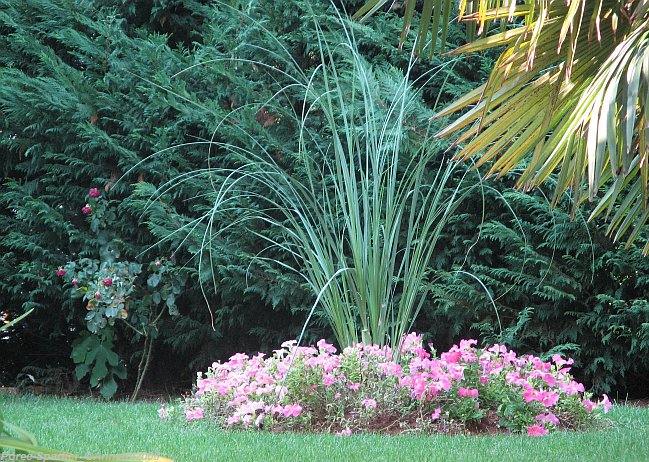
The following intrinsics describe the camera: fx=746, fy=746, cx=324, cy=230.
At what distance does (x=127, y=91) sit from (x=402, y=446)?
12.5 feet

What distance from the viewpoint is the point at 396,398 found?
310 cm

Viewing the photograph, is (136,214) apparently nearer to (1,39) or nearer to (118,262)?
(118,262)

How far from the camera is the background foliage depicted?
15.1ft

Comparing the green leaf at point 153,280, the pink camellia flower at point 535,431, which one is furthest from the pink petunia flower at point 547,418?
the green leaf at point 153,280

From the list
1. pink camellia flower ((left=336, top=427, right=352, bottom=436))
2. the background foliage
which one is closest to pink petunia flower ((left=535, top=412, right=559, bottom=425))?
pink camellia flower ((left=336, top=427, right=352, bottom=436))

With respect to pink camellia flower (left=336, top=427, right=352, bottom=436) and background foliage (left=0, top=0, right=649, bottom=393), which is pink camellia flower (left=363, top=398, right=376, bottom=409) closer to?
pink camellia flower (left=336, top=427, right=352, bottom=436)

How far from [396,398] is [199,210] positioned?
2.40m

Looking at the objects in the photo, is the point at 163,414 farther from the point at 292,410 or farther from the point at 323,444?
the point at 323,444

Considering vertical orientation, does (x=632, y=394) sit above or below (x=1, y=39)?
below

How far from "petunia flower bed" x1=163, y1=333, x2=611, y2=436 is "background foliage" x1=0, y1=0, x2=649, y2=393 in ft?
4.06

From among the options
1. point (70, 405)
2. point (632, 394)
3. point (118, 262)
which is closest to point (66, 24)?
point (118, 262)

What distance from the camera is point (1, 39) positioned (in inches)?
220

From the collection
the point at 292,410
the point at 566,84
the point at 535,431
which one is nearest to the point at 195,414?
the point at 292,410

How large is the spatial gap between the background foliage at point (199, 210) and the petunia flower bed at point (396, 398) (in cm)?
124
